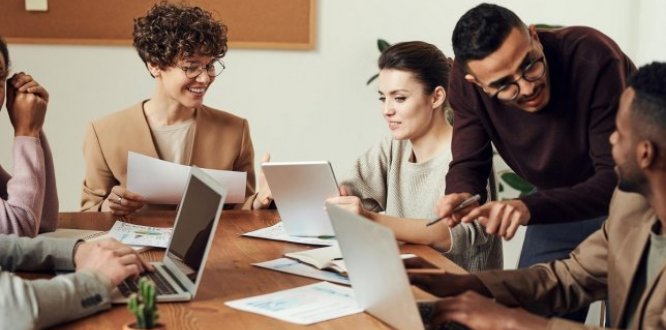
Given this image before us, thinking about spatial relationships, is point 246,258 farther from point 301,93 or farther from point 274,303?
point 301,93

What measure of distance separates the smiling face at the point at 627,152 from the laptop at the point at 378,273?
1.29ft

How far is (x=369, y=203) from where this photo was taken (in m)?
3.01

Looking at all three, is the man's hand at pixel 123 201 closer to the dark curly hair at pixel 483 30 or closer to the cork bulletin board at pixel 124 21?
the dark curly hair at pixel 483 30

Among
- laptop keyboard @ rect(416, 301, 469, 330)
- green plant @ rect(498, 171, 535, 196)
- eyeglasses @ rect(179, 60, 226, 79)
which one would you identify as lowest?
green plant @ rect(498, 171, 535, 196)

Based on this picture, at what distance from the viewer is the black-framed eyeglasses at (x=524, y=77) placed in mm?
2287

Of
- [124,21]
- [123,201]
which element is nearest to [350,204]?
[123,201]

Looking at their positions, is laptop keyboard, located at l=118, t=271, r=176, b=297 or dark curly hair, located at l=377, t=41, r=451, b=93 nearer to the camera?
laptop keyboard, located at l=118, t=271, r=176, b=297

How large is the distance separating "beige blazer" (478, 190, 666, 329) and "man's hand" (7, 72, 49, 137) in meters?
1.34

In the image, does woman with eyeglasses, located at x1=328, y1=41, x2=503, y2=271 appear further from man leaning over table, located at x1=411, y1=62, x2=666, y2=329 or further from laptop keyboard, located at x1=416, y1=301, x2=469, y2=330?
laptop keyboard, located at x1=416, y1=301, x2=469, y2=330

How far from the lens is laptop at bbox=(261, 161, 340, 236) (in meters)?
2.60

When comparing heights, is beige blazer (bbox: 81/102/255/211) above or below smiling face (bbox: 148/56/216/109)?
below

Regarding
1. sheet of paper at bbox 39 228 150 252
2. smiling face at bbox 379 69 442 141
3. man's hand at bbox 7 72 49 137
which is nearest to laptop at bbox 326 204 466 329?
sheet of paper at bbox 39 228 150 252

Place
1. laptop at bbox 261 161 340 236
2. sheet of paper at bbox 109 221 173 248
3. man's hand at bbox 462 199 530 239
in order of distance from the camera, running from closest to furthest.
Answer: man's hand at bbox 462 199 530 239, sheet of paper at bbox 109 221 173 248, laptop at bbox 261 161 340 236

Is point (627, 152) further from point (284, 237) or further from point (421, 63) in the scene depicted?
point (421, 63)
